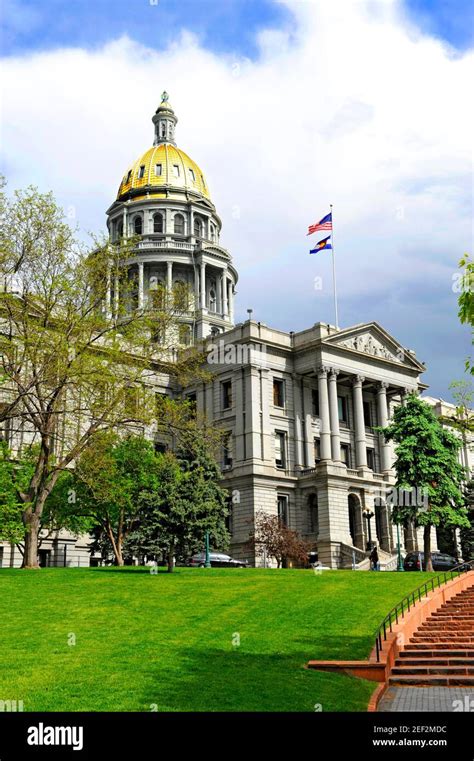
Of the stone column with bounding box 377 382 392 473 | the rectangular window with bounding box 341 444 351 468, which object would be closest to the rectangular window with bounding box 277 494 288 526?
the rectangular window with bounding box 341 444 351 468

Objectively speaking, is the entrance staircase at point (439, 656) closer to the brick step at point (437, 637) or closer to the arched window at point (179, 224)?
the brick step at point (437, 637)

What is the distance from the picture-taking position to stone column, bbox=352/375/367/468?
73.2 meters

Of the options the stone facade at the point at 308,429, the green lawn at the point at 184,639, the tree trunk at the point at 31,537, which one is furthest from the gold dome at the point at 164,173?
the green lawn at the point at 184,639

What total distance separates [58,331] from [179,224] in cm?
7222

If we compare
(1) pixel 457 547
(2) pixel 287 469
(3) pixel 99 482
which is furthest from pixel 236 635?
(1) pixel 457 547

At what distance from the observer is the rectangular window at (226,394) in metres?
71.7

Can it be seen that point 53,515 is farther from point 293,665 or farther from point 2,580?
point 293,665

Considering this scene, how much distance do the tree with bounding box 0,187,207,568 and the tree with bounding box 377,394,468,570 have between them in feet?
73.2

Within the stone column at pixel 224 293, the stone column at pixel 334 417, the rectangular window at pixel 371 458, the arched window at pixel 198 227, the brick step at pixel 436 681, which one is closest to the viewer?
the brick step at pixel 436 681

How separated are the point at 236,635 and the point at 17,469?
27.8 meters

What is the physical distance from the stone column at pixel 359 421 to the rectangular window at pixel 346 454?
1164 millimetres

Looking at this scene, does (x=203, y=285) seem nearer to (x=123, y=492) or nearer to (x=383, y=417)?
(x=383, y=417)

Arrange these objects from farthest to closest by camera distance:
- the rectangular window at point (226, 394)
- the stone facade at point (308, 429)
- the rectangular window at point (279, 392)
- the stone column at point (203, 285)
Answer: the stone column at point (203, 285)
the rectangular window at point (226, 394)
the rectangular window at point (279, 392)
the stone facade at point (308, 429)

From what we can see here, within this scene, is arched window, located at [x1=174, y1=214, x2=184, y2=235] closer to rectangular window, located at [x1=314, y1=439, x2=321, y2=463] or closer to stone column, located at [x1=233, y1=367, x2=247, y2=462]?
stone column, located at [x1=233, y1=367, x2=247, y2=462]
